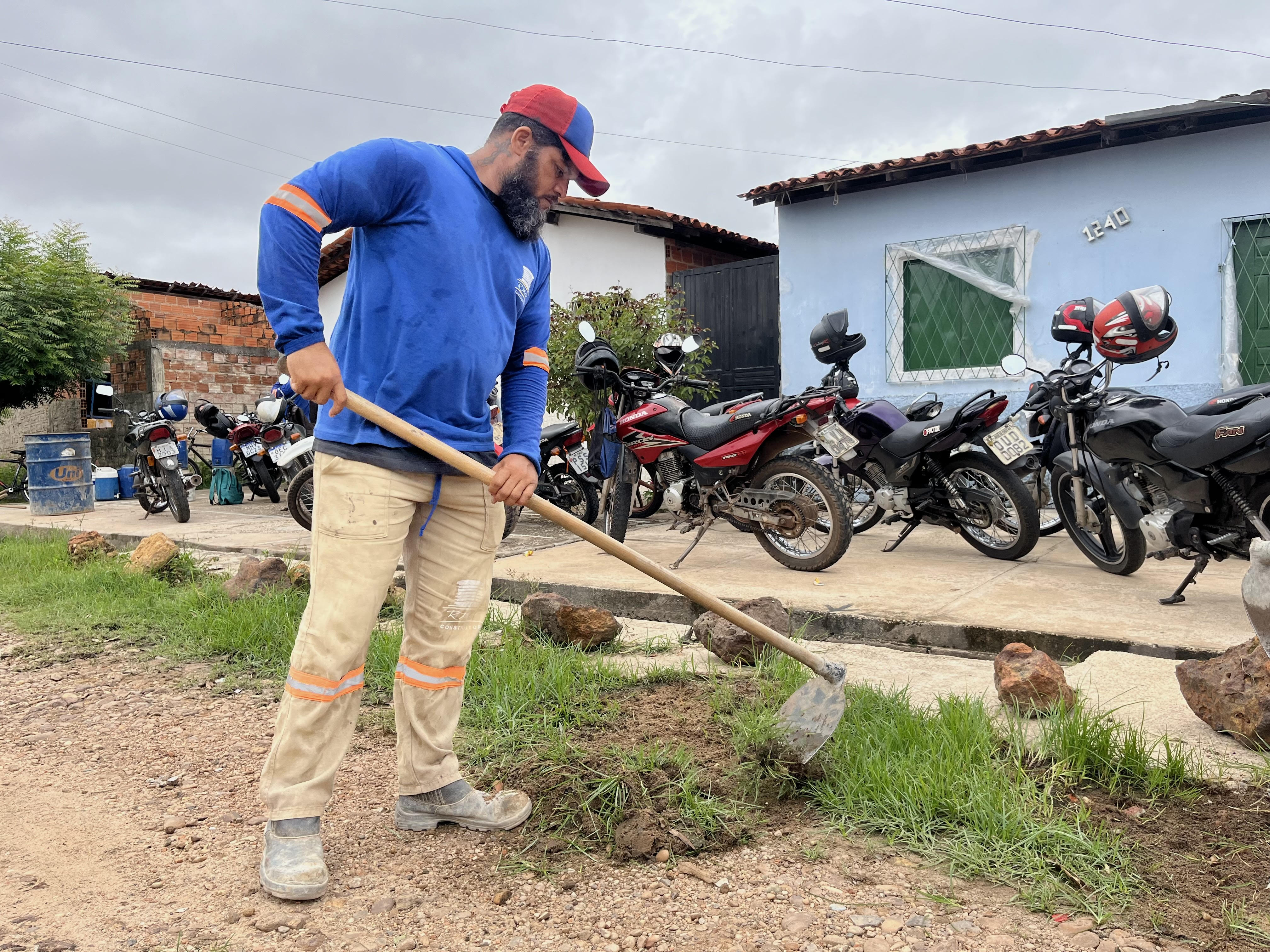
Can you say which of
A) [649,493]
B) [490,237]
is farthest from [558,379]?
[490,237]

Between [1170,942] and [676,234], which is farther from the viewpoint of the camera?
[676,234]

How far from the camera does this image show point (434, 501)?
228 centimetres

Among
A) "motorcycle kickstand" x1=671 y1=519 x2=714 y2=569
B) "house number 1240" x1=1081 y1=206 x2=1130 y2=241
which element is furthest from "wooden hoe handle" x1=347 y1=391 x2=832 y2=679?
"house number 1240" x1=1081 y1=206 x2=1130 y2=241

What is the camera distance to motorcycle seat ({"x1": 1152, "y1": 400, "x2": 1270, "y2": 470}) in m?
3.60

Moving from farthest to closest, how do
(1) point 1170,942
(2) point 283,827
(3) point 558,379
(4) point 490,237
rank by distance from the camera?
(3) point 558,379, (4) point 490,237, (2) point 283,827, (1) point 1170,942

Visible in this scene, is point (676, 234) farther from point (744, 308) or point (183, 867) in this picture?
point (183, 867)

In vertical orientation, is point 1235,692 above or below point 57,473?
A: below

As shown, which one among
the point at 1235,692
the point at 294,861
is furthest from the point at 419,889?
the point at 1235,692

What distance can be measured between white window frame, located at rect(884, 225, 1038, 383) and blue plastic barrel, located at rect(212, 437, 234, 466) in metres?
7.54

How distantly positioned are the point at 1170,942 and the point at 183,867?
2040 millimetres

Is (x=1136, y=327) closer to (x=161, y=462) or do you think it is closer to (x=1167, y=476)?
(x=1167, y=476)

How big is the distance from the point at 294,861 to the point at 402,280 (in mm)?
1312

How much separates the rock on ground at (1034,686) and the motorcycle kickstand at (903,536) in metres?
3.02

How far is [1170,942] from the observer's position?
5.42 feet
